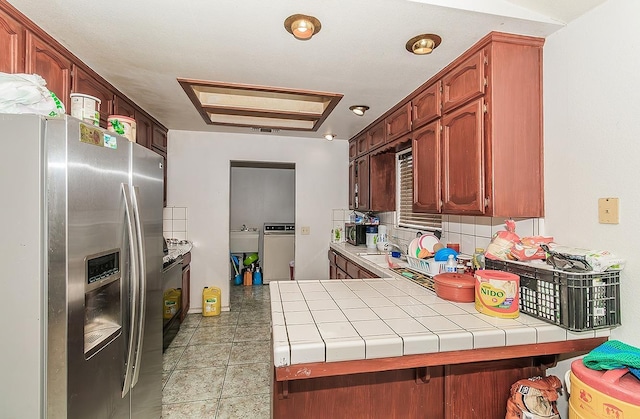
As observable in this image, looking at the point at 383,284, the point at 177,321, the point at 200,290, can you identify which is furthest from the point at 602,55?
the point at 200,290

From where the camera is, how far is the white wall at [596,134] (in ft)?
3.92

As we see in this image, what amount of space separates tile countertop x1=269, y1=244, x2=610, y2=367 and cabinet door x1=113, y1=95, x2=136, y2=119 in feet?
6.50

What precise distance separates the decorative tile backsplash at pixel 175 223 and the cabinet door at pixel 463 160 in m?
3.06

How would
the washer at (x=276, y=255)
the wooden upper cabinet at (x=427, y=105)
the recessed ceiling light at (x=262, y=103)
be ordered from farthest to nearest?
1. the washer at (x=276, y=255)
2. the recessed ceiling light at (x=262, y=103)
3. the wooden upper cabinet at (x=427, y=105)

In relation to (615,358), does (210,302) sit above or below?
below

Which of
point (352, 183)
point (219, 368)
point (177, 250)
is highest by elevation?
point (352, 183)

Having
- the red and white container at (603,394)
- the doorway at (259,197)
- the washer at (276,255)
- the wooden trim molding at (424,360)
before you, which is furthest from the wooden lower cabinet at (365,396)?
the doorway at (259,197)

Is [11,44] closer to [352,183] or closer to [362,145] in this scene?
[362,145]

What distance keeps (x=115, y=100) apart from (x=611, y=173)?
10.2ft

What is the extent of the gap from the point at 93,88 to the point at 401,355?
2.48m

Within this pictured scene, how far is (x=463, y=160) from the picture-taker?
1759 mm

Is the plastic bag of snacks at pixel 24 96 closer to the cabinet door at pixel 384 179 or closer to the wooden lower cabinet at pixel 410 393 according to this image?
the wooden lower cabinet at pixel 410 393

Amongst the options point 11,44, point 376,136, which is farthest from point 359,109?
point 11,44

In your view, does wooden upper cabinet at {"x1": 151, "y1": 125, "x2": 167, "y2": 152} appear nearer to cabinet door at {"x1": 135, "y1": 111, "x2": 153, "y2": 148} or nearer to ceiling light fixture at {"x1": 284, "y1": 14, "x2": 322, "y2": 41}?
cabinet door at {"x1": 135, "y1": 111, "x2": 153, "y2": 148}
